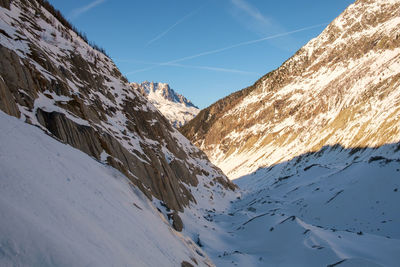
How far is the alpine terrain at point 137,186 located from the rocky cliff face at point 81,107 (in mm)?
166

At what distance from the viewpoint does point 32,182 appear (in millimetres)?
7547

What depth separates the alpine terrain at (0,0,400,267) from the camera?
7.19 m

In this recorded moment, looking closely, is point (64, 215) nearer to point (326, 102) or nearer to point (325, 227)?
point (325, 227)

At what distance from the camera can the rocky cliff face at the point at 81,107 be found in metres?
18.7

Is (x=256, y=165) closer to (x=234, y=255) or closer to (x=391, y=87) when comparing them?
(x=391, y=87)

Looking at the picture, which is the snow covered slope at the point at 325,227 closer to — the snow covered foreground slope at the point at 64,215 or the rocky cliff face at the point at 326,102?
the snow covered foreground slope at the point at 64,215

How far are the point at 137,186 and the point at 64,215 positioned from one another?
1429 cm

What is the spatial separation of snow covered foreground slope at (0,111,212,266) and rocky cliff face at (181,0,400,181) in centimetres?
5379

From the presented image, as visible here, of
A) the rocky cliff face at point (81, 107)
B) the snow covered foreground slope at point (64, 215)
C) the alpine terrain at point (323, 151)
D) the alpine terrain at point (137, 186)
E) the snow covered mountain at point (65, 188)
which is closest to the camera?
the snow covered foreground slope at point (64, 215)

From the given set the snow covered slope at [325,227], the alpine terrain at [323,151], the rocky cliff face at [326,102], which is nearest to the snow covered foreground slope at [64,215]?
the snow covered slope at [325,227]

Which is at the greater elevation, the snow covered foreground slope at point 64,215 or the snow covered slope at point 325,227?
the snow covered foreground slope at point 64,215

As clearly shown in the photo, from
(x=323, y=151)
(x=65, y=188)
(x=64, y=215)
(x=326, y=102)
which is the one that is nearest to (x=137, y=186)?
(x=65, y=188)

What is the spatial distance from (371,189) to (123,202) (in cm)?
2517

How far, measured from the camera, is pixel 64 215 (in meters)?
7.27
